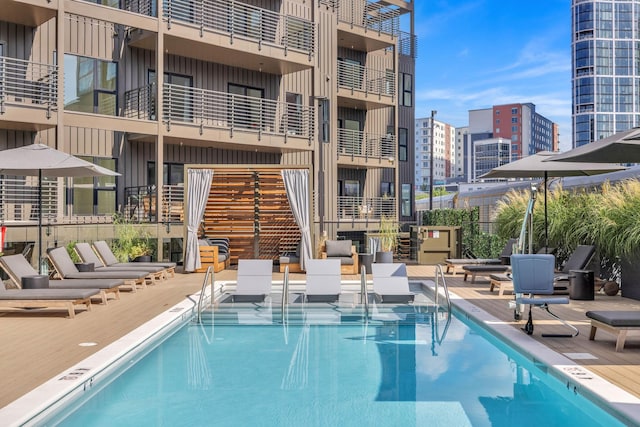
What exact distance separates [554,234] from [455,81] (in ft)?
320

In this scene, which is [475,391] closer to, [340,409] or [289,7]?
[340,409]

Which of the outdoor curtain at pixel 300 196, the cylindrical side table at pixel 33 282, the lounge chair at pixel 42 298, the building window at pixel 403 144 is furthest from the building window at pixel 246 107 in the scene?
the lounge chair at pixel 42 298

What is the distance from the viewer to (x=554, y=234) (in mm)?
12820

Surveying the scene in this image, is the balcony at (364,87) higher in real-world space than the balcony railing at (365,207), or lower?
higher

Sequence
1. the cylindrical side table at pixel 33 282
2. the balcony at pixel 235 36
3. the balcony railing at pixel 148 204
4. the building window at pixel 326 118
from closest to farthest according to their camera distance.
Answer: the cylindrical side table at pixel 33 282, the balcony railing at pixel 148 204, the balcony at pixel 235 36, the building window at pixel 326 118

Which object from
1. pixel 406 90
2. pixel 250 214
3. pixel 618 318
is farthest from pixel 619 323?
pixel 406 90

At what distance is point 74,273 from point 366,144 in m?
17.9

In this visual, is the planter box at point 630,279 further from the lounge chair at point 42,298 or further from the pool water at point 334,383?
the lounge chair at point 42,298

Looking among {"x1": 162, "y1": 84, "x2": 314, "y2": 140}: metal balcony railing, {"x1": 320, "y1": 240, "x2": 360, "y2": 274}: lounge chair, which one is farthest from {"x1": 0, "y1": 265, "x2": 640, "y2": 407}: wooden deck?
{"x1": 162, "y1": 84, "x2": 314, "y2": 140}: metal balcony railing

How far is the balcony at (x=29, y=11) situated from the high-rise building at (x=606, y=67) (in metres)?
97.1

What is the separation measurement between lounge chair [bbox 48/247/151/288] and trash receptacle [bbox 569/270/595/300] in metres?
7.62

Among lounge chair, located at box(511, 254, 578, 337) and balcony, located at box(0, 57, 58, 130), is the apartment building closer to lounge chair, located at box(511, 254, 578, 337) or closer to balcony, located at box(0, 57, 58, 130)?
balcony, located at box(0, 57, 58, 130)

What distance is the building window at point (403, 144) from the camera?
29.9 meters

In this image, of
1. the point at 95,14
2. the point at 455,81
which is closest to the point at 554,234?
the point at 95,14
